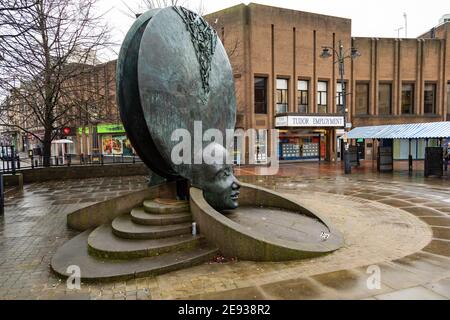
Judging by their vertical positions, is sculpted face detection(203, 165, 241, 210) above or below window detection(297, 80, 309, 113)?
below

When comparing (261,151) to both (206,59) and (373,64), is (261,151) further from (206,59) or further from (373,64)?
(206,59)

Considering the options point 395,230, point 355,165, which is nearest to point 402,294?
point 395,230

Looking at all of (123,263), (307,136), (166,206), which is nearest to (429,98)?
(307,136)

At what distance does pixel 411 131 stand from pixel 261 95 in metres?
12.4

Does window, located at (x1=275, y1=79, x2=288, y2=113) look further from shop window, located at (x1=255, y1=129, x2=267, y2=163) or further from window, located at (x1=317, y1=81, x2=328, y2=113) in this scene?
window, located at (x1=317, y1=81, x2=328, y2=113)

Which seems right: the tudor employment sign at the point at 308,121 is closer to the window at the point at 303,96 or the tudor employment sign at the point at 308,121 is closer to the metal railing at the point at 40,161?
the window at the point at 303,96

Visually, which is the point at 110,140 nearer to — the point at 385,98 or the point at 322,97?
the point at 322,97

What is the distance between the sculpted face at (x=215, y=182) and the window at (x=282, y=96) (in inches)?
853

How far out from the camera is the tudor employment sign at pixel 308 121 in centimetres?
2648

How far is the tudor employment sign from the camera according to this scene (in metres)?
26.5

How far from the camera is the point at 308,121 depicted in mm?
27094

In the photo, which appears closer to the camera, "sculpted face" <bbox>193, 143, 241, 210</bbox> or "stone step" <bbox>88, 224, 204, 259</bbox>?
"stone step" <bbox>88, 224, 204, 259</bbox>

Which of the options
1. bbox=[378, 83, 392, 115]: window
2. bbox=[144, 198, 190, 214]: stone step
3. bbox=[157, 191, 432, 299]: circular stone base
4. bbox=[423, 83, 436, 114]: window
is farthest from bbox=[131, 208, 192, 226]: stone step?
bbox=[423, 83, 436, 114]: window

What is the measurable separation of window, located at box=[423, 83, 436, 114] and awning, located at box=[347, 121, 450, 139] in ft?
44.1
